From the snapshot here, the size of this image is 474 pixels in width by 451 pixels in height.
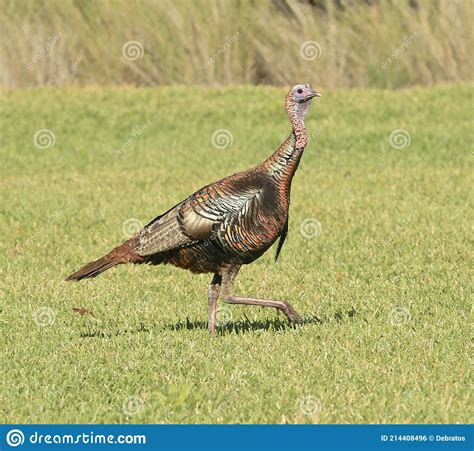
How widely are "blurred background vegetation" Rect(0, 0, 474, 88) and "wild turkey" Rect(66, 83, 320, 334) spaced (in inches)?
578

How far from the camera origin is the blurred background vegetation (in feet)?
73.5

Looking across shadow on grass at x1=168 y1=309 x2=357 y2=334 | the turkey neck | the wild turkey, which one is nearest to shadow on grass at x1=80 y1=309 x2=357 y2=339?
shadow on grass at x1=168 y1=309 x2=357 y2=334

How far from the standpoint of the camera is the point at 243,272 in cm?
1093

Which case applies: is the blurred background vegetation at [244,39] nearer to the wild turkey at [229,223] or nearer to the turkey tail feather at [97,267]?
the wild turkey at [229,223]

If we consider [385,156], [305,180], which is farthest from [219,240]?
[385,156]

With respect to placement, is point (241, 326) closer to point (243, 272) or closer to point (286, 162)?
point (286, 162)

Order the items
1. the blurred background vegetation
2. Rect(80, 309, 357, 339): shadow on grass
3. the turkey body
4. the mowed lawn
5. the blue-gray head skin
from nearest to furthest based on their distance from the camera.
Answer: the mowed lawn → the turkey body → the blue-gray head skin → Rect(80, 309, 357, 339): shadow on grass → the blurred background vegetation

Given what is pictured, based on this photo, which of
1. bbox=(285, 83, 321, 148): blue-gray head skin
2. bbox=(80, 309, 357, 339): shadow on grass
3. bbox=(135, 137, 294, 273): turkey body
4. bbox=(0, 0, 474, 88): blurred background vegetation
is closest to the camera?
bbox=(135, 137, 294, 273): turkey body

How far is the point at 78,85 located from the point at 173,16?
256 cm

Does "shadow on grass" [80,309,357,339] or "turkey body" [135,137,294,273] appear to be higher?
"turkey body" [135,137,294,273]

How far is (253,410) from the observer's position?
638 cm

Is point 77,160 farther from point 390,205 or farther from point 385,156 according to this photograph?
point 390,205

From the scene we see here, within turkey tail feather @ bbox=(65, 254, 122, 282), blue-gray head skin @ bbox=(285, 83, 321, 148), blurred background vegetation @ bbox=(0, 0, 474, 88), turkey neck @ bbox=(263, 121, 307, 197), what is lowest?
turkey tail feather @ bbox=(65, 254, 122, 282)

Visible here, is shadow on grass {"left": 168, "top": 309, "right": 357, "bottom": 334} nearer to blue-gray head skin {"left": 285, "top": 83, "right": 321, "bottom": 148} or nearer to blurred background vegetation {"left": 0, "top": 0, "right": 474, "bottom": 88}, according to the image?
blue-gray head skin {"left": 285, "top": 83, "right": 321, "bottom": 148}
